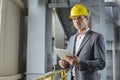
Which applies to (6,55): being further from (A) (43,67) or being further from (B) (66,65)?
(B) (66,65)

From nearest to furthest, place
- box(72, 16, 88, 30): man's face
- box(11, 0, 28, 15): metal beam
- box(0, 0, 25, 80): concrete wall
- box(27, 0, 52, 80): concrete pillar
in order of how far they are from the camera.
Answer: box(72, 16, 88, 30): man's face → box(0, 0, 25, 80): concrete wall → box(11, 0, 28, 15): metal beam → box(27, 0, 52, 80): concrete pillar

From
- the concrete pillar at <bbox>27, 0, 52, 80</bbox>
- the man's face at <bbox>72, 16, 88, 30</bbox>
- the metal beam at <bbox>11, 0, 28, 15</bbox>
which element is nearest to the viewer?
the man's face at <bbox>72, 16, 88, 30</bbox>

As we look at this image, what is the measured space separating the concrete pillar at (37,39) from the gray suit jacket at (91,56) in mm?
1607

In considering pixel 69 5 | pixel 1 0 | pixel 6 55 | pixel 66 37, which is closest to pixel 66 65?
pixel 6 55

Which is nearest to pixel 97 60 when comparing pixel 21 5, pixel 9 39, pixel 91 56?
pixel 91 56

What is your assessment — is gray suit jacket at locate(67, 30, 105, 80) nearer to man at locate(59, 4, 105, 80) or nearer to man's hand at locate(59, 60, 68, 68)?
man at locate(59, 4, 105, 80)

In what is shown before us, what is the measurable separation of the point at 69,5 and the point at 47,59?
1.09 metres

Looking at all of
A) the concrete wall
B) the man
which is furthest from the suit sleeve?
the concrete wall

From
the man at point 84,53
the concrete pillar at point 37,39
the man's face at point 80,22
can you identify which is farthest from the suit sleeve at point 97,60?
the concrete pillar at point 37,39

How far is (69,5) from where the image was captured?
3533 millimetres

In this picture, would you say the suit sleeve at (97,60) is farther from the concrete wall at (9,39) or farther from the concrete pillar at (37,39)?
the concrete pillar at (37,39)

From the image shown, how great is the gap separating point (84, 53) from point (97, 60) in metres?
0.15

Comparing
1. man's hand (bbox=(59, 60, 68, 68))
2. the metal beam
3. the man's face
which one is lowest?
man's hand (bbox=(59, 60, 68, 68))

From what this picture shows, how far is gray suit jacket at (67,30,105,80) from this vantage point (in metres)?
1.72
